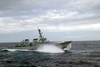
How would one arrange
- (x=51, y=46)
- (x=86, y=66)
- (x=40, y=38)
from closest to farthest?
(x=86, y=66)
(x=51, y=46)
(x=40, y=38)

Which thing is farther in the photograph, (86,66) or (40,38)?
(40,38)

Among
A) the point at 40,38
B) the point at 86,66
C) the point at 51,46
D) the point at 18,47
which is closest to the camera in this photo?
the point at 86,66

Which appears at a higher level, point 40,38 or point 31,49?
point 40,38

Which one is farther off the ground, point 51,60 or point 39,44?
point 39,44

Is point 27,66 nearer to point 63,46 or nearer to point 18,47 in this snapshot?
point 63,46

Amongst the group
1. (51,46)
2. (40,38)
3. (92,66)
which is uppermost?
(40,38)

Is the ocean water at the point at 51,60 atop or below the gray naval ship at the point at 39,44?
below

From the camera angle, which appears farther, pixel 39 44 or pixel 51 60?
pixel 39 44

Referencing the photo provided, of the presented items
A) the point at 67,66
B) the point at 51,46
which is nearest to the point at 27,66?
the point at 67,66

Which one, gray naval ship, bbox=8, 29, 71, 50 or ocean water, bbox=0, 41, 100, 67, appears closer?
ocean water, bbox=0, 41, 100, 67

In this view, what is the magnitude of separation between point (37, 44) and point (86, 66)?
111 ft

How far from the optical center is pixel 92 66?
26.6 m

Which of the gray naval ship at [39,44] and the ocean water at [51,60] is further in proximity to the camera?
the gray naval ship at [39,44]

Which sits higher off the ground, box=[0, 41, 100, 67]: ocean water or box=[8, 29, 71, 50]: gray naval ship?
box=[8, 29, 71, 50]: gray naval ship
